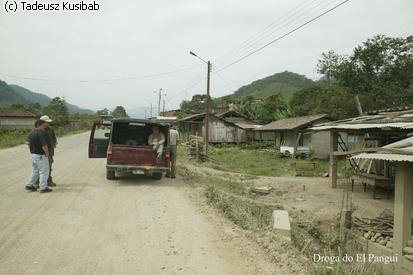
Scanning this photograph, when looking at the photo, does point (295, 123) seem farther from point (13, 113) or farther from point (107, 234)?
point (13, 113)

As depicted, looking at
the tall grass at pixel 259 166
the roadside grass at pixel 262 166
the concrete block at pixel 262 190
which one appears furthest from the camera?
the tall grass at pixel 259 166

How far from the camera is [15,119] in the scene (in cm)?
6881

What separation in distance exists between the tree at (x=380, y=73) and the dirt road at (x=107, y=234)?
30859 mm

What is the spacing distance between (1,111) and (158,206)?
71263 mm

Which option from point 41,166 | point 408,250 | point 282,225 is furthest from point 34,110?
point 408,250

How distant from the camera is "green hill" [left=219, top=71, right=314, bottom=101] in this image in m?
100

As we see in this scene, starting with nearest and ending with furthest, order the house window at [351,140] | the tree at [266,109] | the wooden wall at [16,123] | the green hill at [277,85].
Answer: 1. the house window at [351,140]
2. the tree at [266,109]
3. the wooden wall at [16,123]
4. the green hill at [277,85]

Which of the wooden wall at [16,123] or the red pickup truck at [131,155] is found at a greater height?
the wooden wall at [16,123]

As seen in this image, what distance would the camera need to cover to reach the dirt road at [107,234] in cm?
487

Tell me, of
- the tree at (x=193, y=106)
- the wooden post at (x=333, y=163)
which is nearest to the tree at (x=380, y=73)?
the wooden post at (x=333, y=163)

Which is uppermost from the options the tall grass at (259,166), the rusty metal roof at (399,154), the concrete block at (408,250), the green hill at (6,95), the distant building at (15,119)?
the green hill at (6,95)

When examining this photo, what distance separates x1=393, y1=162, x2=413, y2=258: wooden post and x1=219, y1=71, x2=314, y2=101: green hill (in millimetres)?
90531

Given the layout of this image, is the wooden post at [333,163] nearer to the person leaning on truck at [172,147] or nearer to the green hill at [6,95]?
the person leaning on truck at [172,147]

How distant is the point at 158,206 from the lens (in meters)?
8.45
